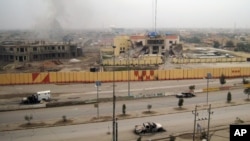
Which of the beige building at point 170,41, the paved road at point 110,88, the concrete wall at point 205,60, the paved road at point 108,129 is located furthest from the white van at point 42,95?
the beige building at point 170,41

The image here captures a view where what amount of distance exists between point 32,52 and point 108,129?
3517cm

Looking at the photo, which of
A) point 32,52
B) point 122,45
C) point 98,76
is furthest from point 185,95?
point 122,45

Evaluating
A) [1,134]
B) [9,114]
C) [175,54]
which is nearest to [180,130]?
[1,134]

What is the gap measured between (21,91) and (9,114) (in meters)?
6.29

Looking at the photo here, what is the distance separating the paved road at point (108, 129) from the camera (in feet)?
47.0

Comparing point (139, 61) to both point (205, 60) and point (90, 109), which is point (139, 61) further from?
point (90, 109)

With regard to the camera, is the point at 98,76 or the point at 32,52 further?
the point at 32,52

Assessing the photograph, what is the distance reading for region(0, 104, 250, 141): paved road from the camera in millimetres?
14312

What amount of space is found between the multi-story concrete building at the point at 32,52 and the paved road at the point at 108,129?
33.4m

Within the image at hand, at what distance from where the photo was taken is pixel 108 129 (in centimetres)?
1534

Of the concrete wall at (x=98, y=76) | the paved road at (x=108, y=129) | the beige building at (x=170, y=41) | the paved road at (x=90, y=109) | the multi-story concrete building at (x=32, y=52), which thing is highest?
the beige building at (x=170, y=41)

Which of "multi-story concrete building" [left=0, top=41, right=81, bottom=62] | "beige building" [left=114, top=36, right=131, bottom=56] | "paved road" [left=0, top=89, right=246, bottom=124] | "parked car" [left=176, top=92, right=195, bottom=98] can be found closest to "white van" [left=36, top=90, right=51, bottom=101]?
"paved road" [left=0, top=89, right=246, bottom=124]

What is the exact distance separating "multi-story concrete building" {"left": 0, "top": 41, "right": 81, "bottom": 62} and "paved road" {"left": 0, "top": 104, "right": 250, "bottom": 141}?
33369 millimetres

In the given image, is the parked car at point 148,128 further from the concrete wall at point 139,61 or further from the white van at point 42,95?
the concrete wall at point 139,61
